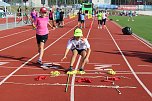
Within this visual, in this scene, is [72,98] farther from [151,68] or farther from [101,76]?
[151,68]

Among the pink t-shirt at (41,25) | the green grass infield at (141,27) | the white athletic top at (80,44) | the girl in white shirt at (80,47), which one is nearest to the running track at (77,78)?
the girl in white shirt at (80,47)

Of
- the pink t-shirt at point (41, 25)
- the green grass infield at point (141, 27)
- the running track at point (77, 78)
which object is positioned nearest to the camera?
the running track at point (77, 78)

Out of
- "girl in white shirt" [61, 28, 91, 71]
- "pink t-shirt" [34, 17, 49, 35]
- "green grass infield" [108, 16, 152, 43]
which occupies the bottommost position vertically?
"green grass infield" [108, 16, 152, 43]

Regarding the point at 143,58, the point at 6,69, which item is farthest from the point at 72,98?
the point at 143,58

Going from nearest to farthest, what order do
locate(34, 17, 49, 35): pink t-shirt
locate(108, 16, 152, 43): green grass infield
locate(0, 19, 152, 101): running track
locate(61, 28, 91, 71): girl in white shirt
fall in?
locate(0, 19, 152, 101): running track → locate(61, 28, 91, 71): girl in white shirt → locate(34, 17, 49, 35): pink t-shirt → locate(108, 16, 152, 43): green grass infield

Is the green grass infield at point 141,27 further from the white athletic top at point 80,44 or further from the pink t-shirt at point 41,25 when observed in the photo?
the white athletic top at point 80,44

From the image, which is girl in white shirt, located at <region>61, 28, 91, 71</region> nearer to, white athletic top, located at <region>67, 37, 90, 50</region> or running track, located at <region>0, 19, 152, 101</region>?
white athletic top, located at <region>67, 37, 90, 50</region>

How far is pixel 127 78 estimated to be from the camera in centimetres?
1037

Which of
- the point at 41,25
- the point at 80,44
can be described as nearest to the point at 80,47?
the point at 80,44

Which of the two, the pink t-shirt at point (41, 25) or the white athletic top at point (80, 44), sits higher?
the pink t-shirt at point (41, 25)

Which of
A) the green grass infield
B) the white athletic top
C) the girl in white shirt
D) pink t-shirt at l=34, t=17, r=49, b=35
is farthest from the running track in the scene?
the green grass infield

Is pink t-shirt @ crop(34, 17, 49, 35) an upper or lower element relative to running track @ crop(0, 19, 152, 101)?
upper

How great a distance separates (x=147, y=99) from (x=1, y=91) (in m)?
3.22

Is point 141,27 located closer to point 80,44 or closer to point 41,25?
point 41,25
